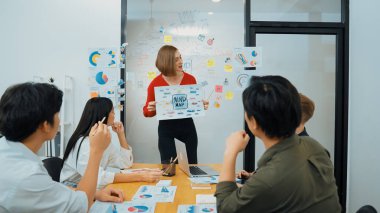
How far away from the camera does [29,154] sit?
1086 mm

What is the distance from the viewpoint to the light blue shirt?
38.3 inches

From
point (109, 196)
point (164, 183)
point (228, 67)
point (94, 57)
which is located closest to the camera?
point (109, 196)

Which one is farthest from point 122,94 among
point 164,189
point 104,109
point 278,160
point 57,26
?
point 278,160

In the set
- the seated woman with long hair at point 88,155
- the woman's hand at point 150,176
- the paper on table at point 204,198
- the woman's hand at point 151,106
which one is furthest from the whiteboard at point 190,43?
the paper on table at point 204,198

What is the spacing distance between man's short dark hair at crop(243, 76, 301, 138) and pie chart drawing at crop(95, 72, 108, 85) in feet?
8.41

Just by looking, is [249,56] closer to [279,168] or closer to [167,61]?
[167,61]

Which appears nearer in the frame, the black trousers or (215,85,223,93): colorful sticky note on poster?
the black trousers

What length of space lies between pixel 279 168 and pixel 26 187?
2.63 ft

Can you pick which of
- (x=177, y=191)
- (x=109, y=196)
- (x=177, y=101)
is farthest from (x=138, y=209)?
(x=177, y=101)

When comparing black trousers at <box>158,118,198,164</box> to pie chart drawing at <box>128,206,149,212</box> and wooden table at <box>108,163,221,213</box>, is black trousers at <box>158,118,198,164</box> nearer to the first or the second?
wooden table at <box>108,163,221,213</box>

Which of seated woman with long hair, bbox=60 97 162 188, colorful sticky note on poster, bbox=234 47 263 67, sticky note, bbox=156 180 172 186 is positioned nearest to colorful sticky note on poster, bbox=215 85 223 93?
colorful sticky note on poster, bbox=234 47 263 67

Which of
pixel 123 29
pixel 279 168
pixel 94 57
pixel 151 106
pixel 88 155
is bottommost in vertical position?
pixel 88 155

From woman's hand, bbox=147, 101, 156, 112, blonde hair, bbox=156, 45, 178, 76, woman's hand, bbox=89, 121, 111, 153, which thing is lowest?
woman's hand, bbox=89, 121, 111, 153

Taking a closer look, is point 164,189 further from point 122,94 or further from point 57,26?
point 57,26
